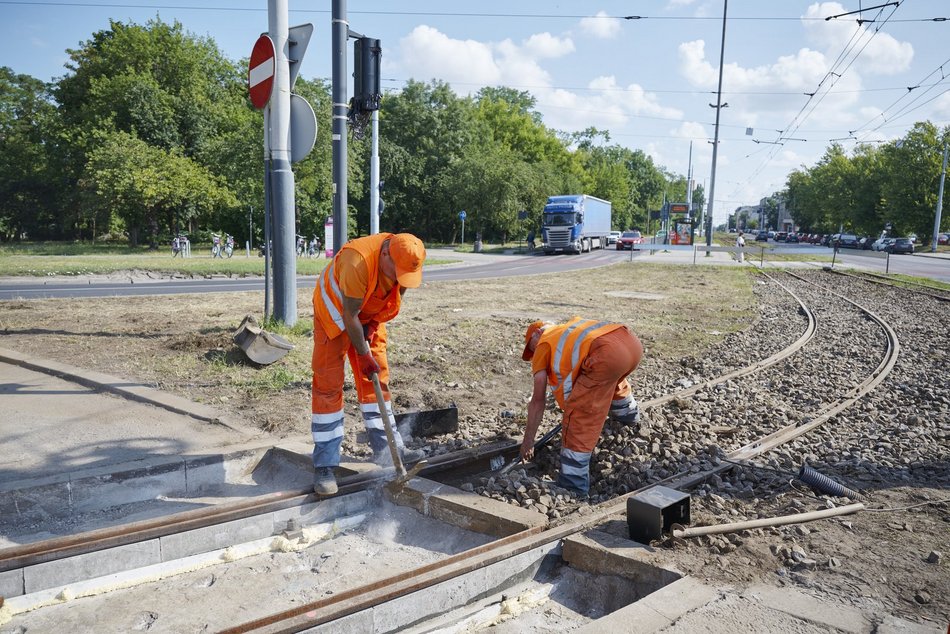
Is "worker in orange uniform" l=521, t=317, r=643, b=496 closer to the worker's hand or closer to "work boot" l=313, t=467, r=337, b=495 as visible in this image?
the worker's hand

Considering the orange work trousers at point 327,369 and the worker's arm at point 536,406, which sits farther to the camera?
the worker's arm at point 536,406

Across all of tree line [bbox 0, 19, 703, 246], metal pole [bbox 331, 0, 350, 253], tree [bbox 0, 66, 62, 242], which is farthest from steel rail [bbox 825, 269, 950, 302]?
tree [bbox 0, 66, 62, 242]

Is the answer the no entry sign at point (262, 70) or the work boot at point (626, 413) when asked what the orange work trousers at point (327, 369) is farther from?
the no entry sign at point (262, 70)

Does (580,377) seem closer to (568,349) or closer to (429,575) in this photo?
(568,349)

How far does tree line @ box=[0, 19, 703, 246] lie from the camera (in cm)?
3638

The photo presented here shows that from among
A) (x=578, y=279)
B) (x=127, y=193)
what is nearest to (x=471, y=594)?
(x=578, y=279)

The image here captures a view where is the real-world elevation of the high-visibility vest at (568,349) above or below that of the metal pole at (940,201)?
below

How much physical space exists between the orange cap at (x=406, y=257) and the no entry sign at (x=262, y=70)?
431cm

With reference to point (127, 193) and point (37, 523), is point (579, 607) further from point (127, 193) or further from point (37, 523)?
point (127, 193)

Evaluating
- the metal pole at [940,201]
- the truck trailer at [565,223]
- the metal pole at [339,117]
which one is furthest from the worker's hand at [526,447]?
the metal pole at [940,201]

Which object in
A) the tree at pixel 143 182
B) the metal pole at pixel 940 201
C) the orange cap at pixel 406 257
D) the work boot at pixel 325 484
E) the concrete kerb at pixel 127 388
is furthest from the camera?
the metal pole at pixel 940 201

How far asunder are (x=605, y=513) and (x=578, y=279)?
766 inches

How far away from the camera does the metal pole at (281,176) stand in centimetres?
791

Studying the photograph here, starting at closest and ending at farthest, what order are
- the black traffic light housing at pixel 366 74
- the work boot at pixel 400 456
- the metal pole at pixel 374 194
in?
the work boot at pixel 400 456 < the black traffic light housing at pixel 366 74 < the metal pole at pixel 374 194
